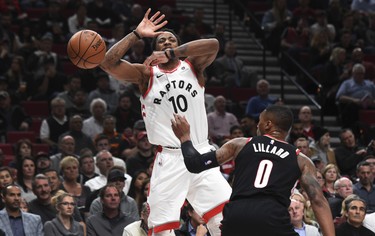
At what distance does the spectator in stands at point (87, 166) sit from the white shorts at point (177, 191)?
488 cm

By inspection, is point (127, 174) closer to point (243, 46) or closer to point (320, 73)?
point (320, 73)

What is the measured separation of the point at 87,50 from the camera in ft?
28.2

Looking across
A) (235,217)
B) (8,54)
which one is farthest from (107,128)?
(235,217)

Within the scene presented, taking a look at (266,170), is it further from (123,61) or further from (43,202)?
(43,202)

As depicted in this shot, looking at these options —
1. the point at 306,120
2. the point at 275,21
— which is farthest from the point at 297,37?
the point at 306,120

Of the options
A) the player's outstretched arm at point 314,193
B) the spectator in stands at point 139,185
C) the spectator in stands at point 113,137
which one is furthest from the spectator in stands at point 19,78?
the player's outstretched arm at point 314,193

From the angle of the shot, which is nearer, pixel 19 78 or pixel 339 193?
pixel 339 193

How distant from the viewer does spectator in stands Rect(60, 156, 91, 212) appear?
41.8ft

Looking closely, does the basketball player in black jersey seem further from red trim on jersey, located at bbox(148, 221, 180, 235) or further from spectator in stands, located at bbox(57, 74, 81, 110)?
spectator in stands, located at bbox(57, 74, 81, 110)

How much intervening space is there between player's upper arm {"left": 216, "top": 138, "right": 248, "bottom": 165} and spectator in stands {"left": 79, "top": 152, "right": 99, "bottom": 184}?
21.0 ft

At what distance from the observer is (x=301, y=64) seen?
18.8m

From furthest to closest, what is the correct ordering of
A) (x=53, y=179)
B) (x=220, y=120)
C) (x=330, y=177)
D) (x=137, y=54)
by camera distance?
1. (x=137, y=54)
2. (x=220, y=120)
3. (x=330, y=177)
4. (x=53, y=179)

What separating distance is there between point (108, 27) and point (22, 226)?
8.24 meters

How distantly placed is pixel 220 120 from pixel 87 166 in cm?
342
